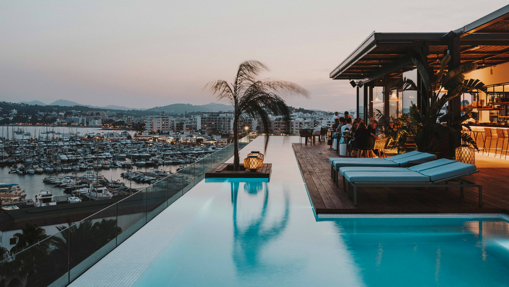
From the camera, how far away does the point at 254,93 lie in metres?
8.08

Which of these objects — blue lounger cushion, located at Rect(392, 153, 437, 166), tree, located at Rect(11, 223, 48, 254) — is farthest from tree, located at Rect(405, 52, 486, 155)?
tree, located at Rect(11, 223, 48, 254)

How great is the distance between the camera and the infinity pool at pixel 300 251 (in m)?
2.92

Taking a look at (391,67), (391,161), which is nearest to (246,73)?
(391,161)

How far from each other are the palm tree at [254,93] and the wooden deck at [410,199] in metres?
2.00

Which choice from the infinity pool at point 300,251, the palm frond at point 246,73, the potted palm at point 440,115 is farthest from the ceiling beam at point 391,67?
the infinity pool at point 300,251

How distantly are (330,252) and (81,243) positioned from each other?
249 cm

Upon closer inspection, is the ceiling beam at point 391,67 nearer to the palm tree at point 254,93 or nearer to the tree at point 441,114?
the tree at point 441,114

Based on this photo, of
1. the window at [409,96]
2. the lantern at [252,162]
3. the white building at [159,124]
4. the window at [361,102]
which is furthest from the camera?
the white building at [159,124]

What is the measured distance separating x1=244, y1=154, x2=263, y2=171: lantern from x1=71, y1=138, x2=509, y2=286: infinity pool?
9.42 ft

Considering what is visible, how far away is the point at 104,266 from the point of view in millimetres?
3236

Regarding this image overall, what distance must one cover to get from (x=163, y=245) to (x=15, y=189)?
28.1 meters

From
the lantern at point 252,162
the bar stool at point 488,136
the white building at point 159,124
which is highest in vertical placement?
the white building at point 159,124

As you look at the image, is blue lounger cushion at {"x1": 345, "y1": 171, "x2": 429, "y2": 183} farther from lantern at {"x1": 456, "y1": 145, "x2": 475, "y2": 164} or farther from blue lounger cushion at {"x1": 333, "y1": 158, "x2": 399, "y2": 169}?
lantern at {"x1": 456, "y1": 145, "x2": 475, "y2": 164}

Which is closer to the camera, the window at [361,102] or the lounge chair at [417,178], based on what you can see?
the lounge chair at [417,178]
